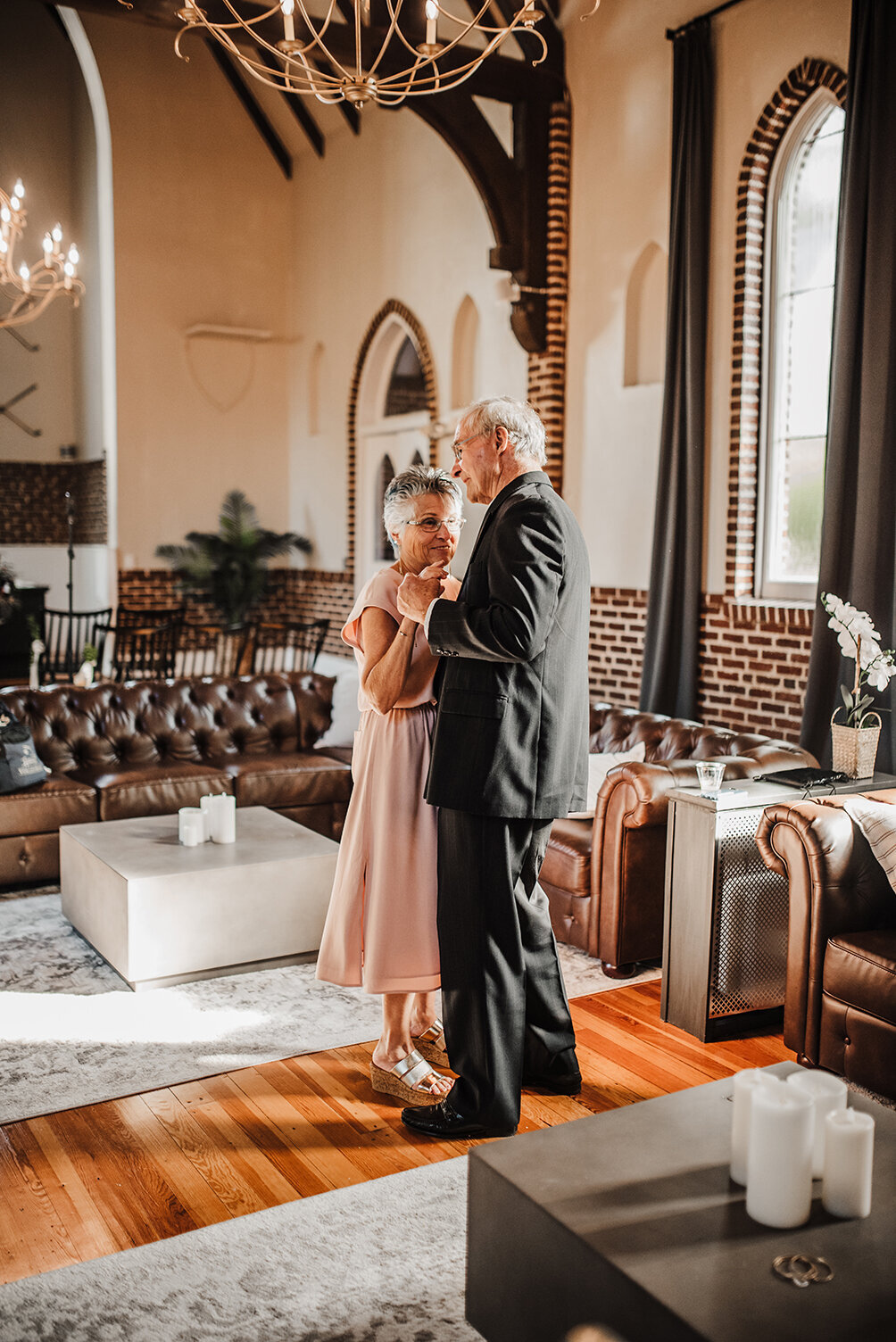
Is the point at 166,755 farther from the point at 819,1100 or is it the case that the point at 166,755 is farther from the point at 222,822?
the point at 819,1100

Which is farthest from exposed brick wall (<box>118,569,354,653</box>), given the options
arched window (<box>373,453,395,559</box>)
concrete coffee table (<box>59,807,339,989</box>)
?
concrete coffee table (<box>59,807,339,989</box>)

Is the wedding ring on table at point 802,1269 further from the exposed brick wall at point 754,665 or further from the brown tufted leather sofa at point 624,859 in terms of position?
the exposed brick wall at point 754,665

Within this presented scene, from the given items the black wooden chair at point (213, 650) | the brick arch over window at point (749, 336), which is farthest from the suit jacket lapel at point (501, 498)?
the black wooden chair at point (213, 650)

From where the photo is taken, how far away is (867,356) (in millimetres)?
4941

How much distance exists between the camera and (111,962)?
12.9ft

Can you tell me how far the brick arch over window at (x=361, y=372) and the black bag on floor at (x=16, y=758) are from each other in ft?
15.5

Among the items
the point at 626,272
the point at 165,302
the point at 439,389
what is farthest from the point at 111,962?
the point at 165,302

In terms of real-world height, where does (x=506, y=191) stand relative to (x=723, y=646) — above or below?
above

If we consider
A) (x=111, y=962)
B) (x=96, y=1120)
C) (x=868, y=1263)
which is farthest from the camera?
(x=111, y=962)

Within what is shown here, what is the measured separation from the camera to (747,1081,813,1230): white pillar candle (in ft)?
5.79

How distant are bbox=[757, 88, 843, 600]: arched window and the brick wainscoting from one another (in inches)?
8.7

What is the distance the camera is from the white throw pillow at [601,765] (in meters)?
4.54

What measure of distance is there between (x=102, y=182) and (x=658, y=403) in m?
6.65

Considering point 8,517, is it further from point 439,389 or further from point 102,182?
point 439,389
